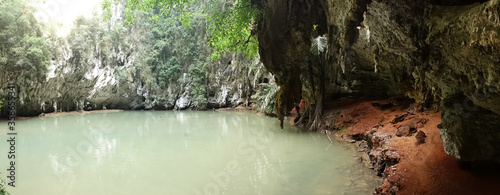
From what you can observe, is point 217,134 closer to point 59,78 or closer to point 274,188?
point 274,188

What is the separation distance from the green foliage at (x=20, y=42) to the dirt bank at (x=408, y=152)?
17.8 m

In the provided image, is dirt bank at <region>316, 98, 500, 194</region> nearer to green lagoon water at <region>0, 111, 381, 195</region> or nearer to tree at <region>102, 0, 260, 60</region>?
green lagoon water at <region>0, 111, 381, 195</region>

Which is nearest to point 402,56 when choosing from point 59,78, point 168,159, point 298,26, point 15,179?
point 298,26

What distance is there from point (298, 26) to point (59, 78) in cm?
1977

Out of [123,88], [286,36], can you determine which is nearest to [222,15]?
[286,36]

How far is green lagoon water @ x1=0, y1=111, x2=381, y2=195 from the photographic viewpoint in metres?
5.22

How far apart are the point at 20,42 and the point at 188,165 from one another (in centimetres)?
1612

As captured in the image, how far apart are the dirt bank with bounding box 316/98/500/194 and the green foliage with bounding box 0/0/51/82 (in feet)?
58.5

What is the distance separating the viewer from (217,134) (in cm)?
1108

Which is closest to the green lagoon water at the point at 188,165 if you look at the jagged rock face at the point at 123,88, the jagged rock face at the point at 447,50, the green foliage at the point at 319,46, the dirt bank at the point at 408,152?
the dirt bank at the point at 408,152

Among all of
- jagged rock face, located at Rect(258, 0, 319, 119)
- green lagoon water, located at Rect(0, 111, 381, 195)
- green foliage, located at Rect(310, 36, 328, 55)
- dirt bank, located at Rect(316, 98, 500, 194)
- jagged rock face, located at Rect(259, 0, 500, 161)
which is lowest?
green lagoon water, located at Rect(0, 111, 381, 195)

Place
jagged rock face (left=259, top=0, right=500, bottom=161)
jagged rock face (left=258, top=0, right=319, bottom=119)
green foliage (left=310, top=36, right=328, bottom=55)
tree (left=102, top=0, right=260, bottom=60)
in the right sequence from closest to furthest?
jagged rock face (left=259, top=0, right=500, bottom=161) → jagged rock face (left=258, top=0, right=319, bottom=119) → tree (left=102, top=0, right=260, bottom=60) → green foliage (left=310, top=36, right=328, bottom=55)

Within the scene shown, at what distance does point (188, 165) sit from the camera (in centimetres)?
667

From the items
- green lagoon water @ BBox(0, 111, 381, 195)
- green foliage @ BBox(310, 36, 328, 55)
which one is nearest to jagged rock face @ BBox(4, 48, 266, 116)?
green foliage @ BBox(310, 36, 328, 55)
